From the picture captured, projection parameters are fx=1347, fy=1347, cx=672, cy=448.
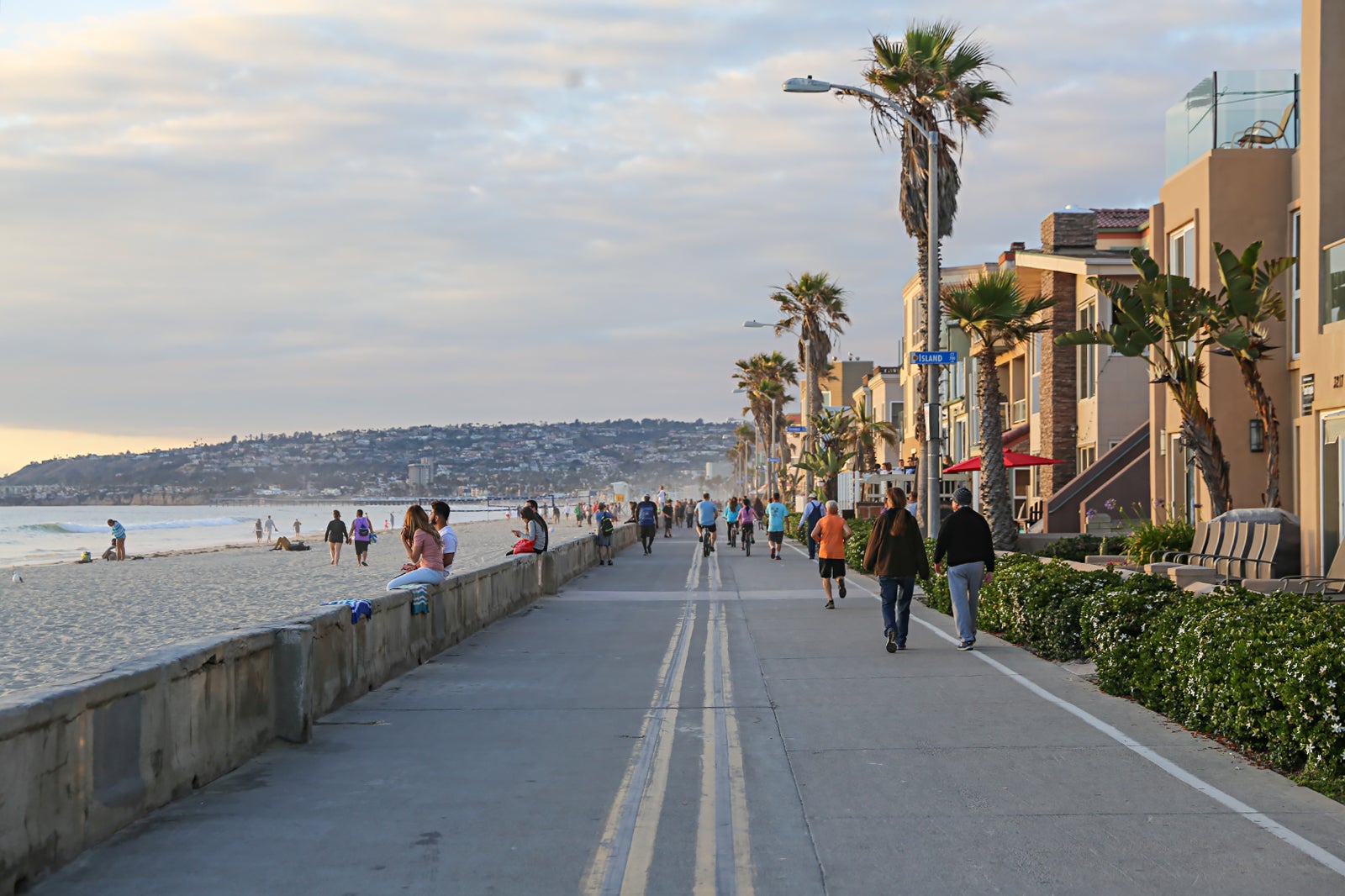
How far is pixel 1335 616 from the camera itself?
838 cm

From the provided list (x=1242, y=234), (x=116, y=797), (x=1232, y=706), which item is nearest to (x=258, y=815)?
(x=116, y=797)

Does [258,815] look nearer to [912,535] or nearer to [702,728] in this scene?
[702,728]

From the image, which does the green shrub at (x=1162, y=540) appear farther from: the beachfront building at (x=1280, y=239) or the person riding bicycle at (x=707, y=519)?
the person riding bicycle at (x=707, y=519)

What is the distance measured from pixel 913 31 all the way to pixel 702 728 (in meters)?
23.3

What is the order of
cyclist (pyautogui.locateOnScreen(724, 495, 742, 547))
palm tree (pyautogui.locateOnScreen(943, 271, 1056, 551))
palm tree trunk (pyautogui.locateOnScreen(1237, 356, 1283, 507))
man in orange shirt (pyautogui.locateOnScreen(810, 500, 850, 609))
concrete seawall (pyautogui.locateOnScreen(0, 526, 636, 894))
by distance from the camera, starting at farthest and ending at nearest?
cyclist (pyautogui.locateOnScreen(724, 495, 742, 547)) < palm tree (pyautogui.locateOnScreen(943, 271, 1056, 551)) < man in orange shirt (pyautogui.locateOnScreen(810, 500, 850, 609)) < palm tree trunk (pyautogui.locateOnScreen(1237, 356, 1283, 507)) < concrete seawall (pyautogui.locateOnScreen(0, 526, 636, 894))

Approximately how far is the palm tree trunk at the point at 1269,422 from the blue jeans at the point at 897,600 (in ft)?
23.0

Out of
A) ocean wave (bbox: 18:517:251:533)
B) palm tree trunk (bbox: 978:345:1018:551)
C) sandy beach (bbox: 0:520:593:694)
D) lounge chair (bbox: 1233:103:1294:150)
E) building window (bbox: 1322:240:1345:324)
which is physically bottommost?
ocean wave (bbox: 18:517:251:533)

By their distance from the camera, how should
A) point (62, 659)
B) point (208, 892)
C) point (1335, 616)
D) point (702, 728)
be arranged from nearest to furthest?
point (208, 892) < point (1335, 616) < point (702, 728) < point (62, 659)

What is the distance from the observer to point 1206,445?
19094mm

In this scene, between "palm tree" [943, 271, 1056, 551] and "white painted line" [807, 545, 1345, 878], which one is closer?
"white painted line" [807, 545, 1345, 878]

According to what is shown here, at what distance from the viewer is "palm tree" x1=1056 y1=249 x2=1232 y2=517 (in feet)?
59.9

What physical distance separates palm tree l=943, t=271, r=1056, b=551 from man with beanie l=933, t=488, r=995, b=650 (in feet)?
38.4

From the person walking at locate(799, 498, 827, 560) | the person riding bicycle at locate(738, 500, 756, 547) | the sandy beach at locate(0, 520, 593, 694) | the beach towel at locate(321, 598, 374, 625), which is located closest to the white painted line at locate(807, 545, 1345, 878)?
the beach towel at locate(321, 598, 374, 625)

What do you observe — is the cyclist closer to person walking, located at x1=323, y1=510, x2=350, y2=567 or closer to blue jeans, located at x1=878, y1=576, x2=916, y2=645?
person walking, located at x1=323, y1=510, x2=350, y2=567
